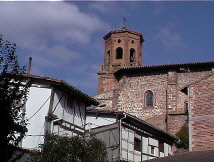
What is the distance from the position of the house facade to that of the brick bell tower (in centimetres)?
1953

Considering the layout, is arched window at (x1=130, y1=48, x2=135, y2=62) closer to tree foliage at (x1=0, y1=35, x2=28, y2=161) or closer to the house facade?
the house facade

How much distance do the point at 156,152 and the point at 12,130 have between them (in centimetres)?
1766

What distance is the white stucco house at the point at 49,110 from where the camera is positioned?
20375 mm

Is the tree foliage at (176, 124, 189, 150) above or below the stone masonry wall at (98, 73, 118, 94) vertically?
below

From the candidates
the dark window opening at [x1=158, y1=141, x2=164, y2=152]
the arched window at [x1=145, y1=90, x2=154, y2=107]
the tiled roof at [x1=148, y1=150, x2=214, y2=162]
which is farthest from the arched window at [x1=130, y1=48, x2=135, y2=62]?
the tiled roof at [x1=148, y1=150, x2=214, y2=162]

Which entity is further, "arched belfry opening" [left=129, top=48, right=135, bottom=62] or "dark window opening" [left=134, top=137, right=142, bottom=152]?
"arched belfry opening" [left=129, top=48, right=135, bottom=62]

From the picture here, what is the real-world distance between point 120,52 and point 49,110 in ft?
97.4

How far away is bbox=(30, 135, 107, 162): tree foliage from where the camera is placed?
16.2 m

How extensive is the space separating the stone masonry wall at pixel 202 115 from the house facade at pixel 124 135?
4.75m

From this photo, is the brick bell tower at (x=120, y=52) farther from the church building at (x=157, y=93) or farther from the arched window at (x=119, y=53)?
the church building at (x=157, y=93)

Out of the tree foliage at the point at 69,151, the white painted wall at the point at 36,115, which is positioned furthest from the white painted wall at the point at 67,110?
the tree foliage at the point at 69,151

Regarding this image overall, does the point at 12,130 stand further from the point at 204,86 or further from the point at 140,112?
the point at 140,112

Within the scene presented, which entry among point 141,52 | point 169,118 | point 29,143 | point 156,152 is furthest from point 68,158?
point 141,52

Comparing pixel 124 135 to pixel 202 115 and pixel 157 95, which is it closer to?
pixel 202 115
